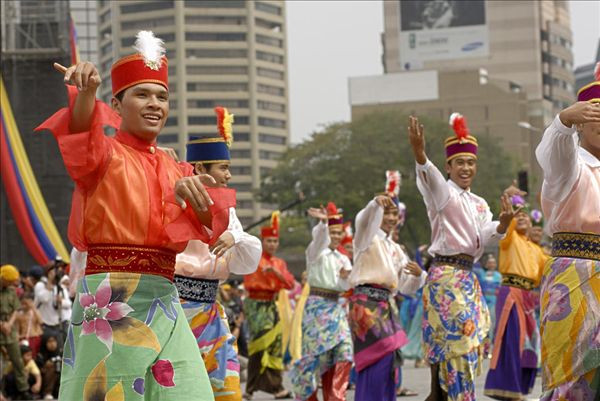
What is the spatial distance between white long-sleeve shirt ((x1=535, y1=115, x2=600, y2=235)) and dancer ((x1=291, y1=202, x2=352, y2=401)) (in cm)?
606

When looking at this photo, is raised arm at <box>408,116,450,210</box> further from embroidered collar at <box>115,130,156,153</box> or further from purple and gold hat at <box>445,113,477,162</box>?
embroidered collar at <box>115,130,156,153</box>

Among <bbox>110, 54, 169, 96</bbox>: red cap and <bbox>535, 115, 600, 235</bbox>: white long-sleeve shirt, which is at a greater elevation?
<bbox>110, 54, 169, 96</bbox>: red cap

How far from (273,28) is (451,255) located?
145 meters

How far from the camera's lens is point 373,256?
1219cm

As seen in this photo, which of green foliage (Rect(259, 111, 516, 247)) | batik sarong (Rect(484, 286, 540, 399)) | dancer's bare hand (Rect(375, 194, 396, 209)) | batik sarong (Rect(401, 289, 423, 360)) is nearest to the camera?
dancer's bare hand (Rect(375, 194, 396, 209))

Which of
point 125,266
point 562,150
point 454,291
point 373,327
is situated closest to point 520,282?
point 373,327

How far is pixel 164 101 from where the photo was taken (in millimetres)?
6953

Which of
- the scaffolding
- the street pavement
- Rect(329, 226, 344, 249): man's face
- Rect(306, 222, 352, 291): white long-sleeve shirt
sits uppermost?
the scaffolding

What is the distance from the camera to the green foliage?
209 ft

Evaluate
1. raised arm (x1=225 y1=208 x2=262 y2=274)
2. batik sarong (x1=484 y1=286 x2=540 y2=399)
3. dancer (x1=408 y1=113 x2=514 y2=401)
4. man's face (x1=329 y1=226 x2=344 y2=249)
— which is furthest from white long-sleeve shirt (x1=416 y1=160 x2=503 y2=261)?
man's face (x1=329 y1=226 x2=344 y2=249)

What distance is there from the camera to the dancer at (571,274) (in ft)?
24.6

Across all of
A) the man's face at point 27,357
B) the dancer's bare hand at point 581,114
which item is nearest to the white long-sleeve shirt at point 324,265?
the man's face at point 27,357

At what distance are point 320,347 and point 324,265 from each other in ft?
3.85

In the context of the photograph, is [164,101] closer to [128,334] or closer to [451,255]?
[128,334]
